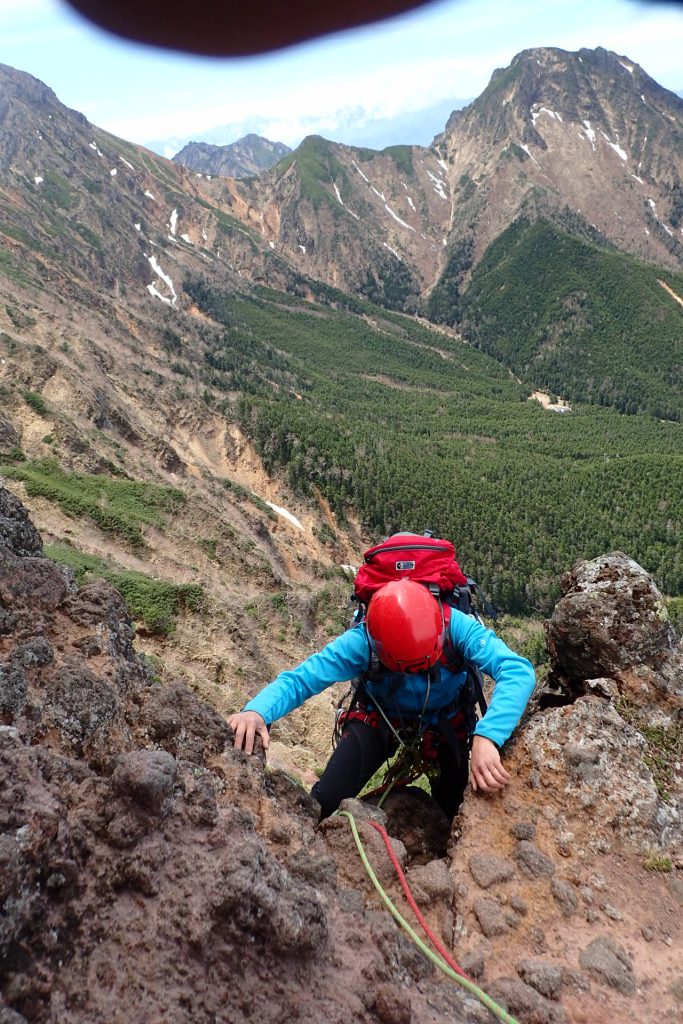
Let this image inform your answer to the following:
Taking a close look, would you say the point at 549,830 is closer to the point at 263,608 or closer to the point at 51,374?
the point at 263,608

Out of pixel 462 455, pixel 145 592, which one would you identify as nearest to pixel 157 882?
pixel 145 592

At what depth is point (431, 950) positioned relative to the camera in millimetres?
3156

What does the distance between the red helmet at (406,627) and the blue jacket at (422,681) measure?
0.32 metres

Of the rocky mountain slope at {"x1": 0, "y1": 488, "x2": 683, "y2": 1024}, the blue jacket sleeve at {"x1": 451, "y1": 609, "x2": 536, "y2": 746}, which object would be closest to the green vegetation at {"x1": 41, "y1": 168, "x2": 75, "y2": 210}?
the rocky mountain slope at {"x1": 0, "y1": 488, "x2": 683, "y2": 1024}

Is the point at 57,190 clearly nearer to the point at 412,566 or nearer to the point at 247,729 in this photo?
the point at 412,566

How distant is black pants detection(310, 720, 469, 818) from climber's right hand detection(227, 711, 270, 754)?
0.75 metres

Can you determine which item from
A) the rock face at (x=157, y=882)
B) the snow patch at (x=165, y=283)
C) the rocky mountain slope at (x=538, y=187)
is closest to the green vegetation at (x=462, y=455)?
the snow patch at (x=165, y=283)

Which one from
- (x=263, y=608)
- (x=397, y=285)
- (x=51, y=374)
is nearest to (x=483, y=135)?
(x=397, y=285)

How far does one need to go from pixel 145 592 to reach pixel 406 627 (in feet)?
34.6

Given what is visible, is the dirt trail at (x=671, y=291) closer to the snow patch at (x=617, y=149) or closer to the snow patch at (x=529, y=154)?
the snow patch at (x=529, y=154)

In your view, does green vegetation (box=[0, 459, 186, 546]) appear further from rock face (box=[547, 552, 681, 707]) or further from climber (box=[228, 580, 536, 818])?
rock face (box=[547, 552, 681, 707])

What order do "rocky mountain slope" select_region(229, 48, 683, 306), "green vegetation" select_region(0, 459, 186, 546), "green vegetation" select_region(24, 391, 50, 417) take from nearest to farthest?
"green vegetation" select_region(0, 459, 186, 546)
"green vegetation" select_region(24, 391, 50, 417)
"rocky mountain slope" select_region(229, 48, 683, 306)

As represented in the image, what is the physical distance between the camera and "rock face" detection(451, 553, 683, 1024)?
317 centimetres

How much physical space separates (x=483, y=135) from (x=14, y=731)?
237485 millimetres
